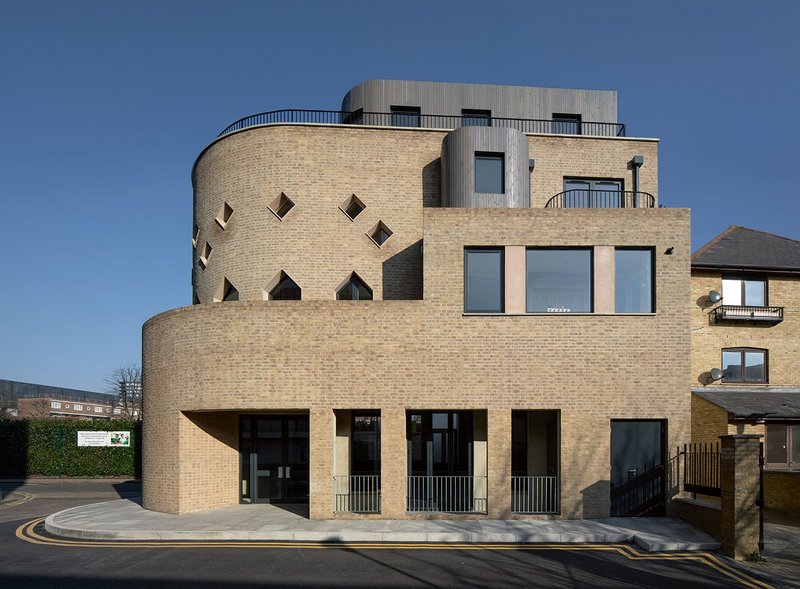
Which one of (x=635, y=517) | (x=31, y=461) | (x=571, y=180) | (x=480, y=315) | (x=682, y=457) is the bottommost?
(x=31, y=461)

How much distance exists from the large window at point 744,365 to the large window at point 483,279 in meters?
8.46

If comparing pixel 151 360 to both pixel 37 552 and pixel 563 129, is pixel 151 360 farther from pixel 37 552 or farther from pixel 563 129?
pixel 563 129

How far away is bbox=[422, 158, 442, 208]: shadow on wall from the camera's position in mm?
20547

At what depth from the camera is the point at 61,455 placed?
102 feet

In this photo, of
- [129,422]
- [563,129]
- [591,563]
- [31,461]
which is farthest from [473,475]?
[31,461]

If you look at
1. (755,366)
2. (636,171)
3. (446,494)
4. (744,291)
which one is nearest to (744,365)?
(755,366)

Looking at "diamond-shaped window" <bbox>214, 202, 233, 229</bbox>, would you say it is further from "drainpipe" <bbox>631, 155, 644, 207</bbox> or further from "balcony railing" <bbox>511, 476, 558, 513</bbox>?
"drainpipe" <bbox>631, 155, 644, 207</bbox>

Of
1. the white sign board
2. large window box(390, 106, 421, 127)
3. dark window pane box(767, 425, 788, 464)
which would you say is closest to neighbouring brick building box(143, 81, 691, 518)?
dark window pane box(767, 425, 788, 464)

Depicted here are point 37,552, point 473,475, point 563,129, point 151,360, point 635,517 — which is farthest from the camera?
point 563,129

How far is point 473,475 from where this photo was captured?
56.9ft

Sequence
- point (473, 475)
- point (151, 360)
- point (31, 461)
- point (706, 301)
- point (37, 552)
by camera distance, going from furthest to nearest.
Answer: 1. point (31, 461)
2. point (706, 301)
3. point (151, 360)
4. point (473, 475)
5. point (37, 552)

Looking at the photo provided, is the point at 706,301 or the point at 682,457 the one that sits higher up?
the point at 706,301

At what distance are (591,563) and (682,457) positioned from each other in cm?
524

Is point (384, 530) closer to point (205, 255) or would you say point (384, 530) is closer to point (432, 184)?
point (432, 184)
